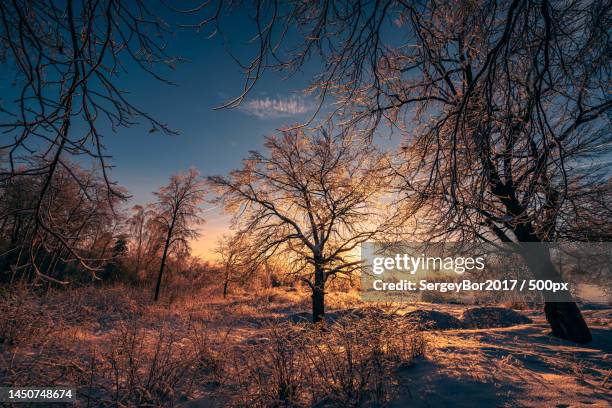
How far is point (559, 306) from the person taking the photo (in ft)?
20.8

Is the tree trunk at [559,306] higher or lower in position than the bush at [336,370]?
higher

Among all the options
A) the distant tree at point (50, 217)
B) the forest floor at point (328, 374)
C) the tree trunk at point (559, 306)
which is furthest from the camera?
the tree trunk at point (559, 306)

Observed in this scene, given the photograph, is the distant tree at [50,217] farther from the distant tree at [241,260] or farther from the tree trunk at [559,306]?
the tree trunk at [559,306]

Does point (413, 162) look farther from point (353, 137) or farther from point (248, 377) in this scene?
point (248, 377)

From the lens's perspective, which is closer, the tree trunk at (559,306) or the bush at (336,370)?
the bush at (336,370)

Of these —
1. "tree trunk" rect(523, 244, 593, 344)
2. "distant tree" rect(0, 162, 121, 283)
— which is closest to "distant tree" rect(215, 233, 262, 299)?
"distant tree" rect(0, 162, 121, 283)

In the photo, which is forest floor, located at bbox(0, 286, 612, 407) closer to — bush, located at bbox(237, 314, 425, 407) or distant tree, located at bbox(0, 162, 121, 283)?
bush, located at bbox(237, 314, 425, 407)

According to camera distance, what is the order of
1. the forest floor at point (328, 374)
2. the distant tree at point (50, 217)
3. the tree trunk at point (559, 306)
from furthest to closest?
the tree trunk at point (559, 306), the forest floor at point (328, 374), the distant tree at point (50, 217)

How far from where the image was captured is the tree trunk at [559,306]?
6.07m

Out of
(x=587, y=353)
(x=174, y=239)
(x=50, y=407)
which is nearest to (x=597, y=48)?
(x=587, y=353)

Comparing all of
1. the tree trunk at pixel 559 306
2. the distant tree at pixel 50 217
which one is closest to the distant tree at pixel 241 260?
the distant tree at pixel 50 217

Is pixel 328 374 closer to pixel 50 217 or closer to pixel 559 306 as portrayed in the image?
pixel 50 217

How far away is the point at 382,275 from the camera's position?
8789 millimetres

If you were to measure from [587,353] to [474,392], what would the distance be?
158 inches
